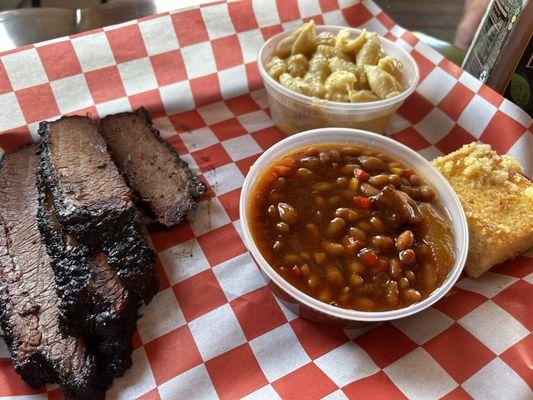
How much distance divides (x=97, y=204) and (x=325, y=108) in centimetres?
138

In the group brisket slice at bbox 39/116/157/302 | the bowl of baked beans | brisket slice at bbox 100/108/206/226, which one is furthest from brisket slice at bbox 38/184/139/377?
the bowl of baked beans

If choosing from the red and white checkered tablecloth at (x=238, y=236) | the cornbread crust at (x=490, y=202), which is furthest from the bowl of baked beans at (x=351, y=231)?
the red and white checkered tablecloth at (x=238, y=236)

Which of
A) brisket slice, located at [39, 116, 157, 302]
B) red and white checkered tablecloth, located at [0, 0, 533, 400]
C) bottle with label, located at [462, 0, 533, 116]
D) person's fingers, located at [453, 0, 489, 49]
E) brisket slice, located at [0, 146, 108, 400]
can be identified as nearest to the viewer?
brisket slice, located at [0, 146, 108, 400]

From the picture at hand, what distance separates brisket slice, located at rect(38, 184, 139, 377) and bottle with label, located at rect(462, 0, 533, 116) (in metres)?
2.40

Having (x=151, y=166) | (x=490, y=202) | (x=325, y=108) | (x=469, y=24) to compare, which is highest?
(x=469, y=24)

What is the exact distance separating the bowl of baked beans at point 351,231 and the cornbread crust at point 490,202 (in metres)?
0.13

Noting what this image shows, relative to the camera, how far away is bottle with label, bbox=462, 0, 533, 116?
8.21 feet

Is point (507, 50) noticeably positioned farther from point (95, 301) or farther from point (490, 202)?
point (95, 301)

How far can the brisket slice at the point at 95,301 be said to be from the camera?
1977 mm

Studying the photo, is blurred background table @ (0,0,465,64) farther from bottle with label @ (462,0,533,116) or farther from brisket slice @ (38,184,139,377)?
brisket slice @ (38,184,139,377)

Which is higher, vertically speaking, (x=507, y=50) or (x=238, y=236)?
(x=507, y=50)

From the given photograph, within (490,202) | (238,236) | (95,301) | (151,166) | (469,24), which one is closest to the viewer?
(95,301)

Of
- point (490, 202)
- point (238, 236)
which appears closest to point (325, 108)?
point (238, 236)

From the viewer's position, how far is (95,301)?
202cm
